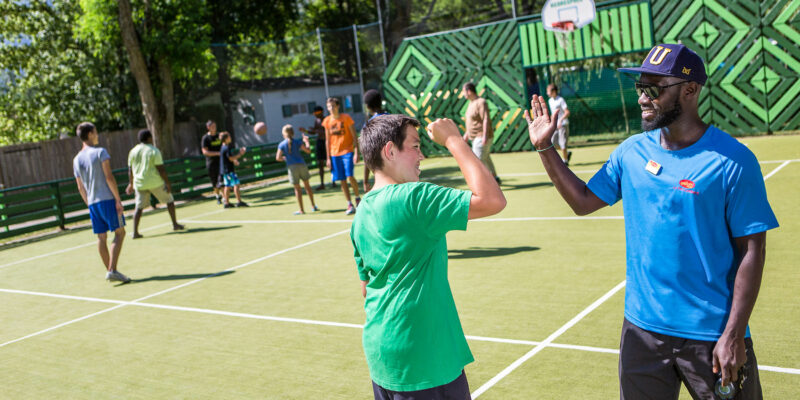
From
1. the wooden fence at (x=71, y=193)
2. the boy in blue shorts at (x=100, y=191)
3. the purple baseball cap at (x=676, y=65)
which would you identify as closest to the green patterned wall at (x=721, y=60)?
the wooden fence at (x=71, y=193)

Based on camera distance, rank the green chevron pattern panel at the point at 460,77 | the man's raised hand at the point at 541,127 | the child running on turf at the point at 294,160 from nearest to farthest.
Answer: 1. the man's raised hand at the point at 541,127
2. the child running on turf at the point at 294,160
3. the green chevron pattern panel at the point at 460,77

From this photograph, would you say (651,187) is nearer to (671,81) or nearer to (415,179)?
(671,81)

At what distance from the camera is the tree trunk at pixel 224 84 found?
89.9 feet

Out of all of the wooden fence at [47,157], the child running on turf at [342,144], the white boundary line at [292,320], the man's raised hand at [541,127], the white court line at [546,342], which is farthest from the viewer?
the wooden fence at [47,157]

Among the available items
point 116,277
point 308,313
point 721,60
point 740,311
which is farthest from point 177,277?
point 721,60

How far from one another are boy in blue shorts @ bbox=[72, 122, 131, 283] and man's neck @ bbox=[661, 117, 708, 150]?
321 inches

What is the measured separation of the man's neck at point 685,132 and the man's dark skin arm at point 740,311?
447mm

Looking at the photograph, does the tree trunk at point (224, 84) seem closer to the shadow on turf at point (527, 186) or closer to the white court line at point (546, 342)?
the shadow on turf at point (527, 186)

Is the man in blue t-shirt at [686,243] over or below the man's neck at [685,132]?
below

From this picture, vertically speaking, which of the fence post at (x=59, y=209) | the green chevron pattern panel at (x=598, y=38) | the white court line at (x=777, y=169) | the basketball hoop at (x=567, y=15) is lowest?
the white court line at (x=777, y=169)

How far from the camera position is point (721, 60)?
1914 centimetres

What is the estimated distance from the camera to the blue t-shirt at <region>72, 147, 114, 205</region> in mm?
9453

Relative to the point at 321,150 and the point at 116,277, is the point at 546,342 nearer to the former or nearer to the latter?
the point at 116,277

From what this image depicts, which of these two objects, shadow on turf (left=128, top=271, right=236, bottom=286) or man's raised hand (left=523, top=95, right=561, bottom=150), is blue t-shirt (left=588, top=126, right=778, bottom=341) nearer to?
man's raised hand (left=523, top=95, right=561, bottom=150)
